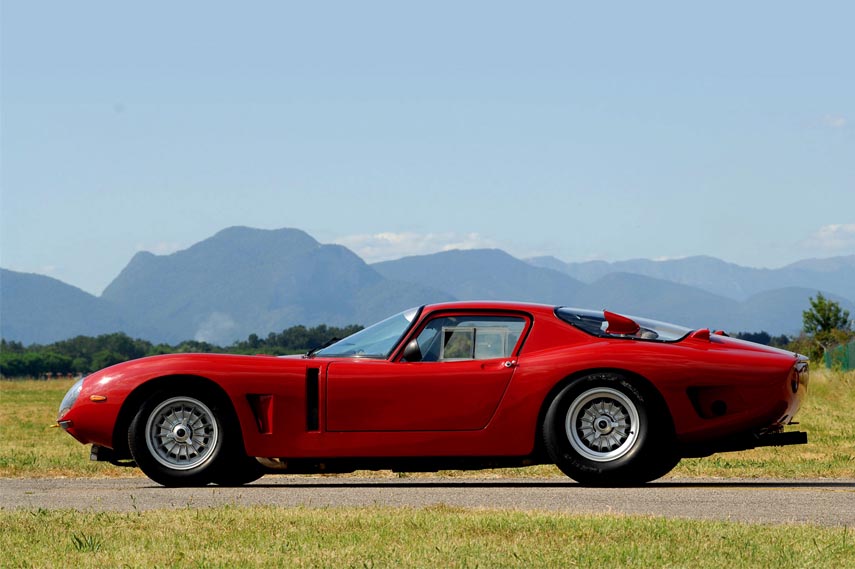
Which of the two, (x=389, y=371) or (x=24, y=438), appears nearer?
(x=389, y=371)

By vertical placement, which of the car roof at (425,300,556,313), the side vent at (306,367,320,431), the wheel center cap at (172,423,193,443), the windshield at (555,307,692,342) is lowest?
the wheel center cap at (172,423,193,443)

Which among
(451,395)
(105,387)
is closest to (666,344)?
(451,395)

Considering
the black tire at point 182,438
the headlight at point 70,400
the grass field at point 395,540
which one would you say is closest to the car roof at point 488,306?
the black tire at point 182,438

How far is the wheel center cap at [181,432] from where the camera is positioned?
32.7 ft

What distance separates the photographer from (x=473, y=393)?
31.7 ft

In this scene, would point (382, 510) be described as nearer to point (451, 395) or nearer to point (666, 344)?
point (451, 395)

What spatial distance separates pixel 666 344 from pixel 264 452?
3.17 m

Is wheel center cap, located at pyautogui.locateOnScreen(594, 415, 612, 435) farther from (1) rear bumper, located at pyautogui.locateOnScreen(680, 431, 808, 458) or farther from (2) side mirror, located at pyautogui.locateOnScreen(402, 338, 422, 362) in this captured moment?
(2) side mirror, located at pyautogui.locateOnScreen(402, 338, 422, 362)

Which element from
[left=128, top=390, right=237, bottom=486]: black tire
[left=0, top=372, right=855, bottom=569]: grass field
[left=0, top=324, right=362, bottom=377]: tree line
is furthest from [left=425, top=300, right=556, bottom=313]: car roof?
[left=0, top=324, right=362, bottom=377]: tree line

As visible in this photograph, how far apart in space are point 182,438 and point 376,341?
1.67 m

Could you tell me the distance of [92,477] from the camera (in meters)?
12.5

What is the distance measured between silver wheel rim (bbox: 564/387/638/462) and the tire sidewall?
0.12 ft

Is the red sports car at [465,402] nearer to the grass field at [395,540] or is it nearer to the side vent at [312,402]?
the side vent at [312,402]

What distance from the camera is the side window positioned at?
9.87 m
